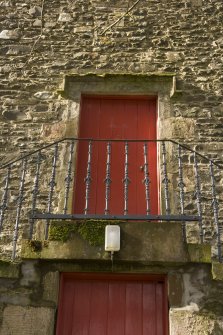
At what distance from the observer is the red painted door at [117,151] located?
235 inches

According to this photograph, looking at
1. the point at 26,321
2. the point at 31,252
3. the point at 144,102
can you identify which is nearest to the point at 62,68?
the point at 144,102

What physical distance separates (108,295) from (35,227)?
1338 mm

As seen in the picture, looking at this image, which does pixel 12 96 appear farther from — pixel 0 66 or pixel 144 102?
pixel 144 102

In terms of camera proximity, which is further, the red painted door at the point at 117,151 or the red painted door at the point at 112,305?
the red painted door at the point at 117,151

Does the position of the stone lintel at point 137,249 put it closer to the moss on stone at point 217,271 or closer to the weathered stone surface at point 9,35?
the moss on stone at point 217,271

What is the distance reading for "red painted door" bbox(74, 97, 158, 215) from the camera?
5977 mm

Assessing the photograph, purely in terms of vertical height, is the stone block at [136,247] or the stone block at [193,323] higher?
the stone block at [136,247]

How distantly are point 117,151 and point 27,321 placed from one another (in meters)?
2.77

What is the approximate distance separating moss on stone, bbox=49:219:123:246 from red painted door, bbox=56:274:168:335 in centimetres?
56

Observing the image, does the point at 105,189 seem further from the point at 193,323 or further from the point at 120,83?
the point at 193,323

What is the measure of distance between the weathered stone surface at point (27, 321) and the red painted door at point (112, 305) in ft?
1.26

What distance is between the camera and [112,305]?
5.01 meters

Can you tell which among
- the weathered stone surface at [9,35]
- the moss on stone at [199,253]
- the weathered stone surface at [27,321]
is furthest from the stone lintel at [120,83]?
the weathered stone surface at [27,321]

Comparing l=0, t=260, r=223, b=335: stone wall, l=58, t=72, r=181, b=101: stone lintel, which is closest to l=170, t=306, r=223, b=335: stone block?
l=0, t=260, r=223, b=335: stone wall
